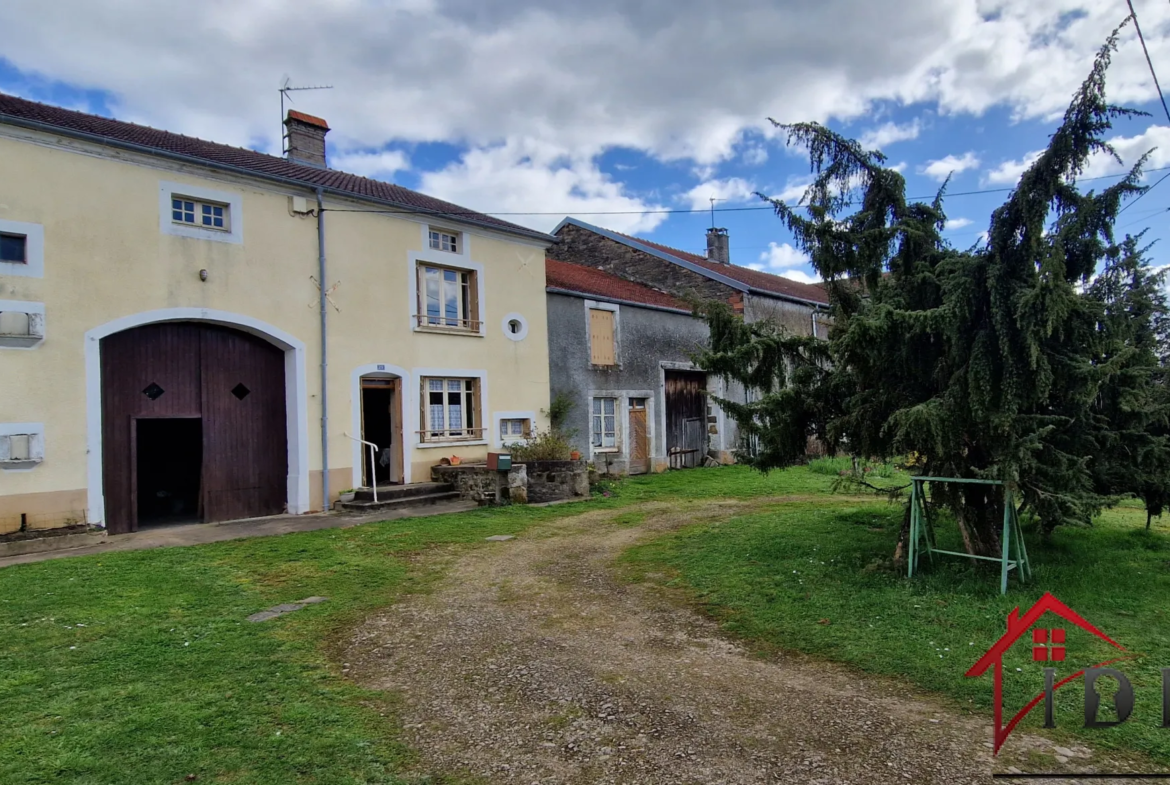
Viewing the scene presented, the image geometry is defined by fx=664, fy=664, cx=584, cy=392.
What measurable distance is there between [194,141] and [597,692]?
13.2 m

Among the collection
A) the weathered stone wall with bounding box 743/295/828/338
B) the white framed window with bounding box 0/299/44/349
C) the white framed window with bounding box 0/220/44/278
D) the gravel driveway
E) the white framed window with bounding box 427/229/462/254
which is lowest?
the gravel driveway

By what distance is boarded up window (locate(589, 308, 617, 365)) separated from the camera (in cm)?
1639

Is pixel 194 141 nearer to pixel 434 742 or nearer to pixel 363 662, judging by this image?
pixel 363 662

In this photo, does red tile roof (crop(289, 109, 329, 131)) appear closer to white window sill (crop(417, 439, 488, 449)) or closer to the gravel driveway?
white window sill (crop(417, 439, 488, 449))

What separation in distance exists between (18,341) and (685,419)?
14.5 m

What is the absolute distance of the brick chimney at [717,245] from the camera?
83.6 feet

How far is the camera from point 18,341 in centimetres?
891

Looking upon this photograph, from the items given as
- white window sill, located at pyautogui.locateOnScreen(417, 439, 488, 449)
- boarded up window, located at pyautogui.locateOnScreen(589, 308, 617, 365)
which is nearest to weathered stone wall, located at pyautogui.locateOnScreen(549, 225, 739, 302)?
boarded up window, located at pyautogui.locateOnScreen(589, 308, 617, 365)

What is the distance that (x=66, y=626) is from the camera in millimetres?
5270

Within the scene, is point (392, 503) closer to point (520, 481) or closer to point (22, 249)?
point (520, 481)

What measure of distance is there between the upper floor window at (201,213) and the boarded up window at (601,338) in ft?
26.8

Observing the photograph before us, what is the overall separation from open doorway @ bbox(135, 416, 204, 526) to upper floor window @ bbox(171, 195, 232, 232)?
411 cm

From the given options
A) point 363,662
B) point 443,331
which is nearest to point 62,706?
point 363,662

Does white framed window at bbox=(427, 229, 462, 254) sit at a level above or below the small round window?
above
